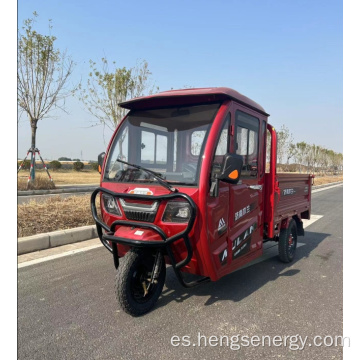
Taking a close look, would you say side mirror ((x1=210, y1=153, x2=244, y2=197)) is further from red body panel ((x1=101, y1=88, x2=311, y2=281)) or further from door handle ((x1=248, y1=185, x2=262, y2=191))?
door handle ((x1=248, y1=185, x2=262, y2=191))

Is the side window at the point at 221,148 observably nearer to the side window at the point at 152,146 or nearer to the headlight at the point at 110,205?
the side window at the point at 152,146

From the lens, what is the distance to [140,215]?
11.2 feet

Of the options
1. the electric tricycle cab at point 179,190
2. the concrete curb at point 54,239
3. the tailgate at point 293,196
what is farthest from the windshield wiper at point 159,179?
the concrete curb at point 54,239

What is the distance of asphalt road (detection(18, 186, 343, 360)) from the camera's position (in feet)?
9.07

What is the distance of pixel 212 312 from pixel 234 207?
3.84 ft

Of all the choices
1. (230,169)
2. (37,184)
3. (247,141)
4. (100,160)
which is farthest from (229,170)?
(37,184)

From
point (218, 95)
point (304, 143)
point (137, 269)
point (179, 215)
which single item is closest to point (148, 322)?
point (137, 269)

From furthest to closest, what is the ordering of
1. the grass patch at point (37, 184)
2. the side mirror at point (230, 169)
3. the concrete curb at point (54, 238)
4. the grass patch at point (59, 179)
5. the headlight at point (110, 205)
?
the grass patch at point (59, 179) → the grass patch at point (37, 184) → the concrete curb at point (54, 238) → the headlight at point (110, 205) → the side mirror at point (230, 169)

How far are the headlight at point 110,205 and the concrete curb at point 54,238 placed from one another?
2167 millimetres

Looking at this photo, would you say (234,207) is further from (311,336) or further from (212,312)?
(311,336)

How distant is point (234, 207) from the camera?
3.72 metres

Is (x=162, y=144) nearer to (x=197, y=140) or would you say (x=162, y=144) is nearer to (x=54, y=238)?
(x=197, y=140)

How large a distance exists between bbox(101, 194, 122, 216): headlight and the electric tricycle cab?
0.5 inches

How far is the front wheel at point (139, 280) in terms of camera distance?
3.22 m
